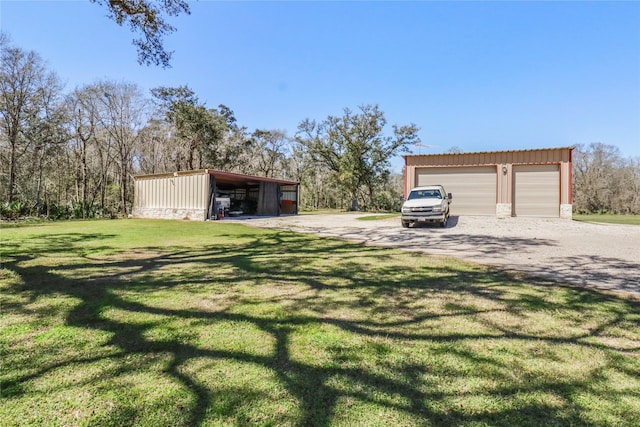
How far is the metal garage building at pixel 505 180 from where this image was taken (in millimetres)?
16078

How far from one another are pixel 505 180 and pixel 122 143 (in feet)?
92.3

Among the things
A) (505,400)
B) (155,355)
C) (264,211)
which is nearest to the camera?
(505,400)

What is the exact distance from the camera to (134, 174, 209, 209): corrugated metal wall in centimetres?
1736

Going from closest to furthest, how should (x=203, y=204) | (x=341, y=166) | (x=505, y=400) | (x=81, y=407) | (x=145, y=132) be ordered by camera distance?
(x=81, y=407) → (x=505, y=400) → (x=203, y=204) → (x=145, y=132) → (x=341, y=166)

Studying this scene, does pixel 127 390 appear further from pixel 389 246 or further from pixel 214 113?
pixel 214 113

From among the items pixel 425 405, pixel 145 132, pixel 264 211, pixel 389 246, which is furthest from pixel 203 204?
pixel 425 405

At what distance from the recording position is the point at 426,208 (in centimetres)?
1234

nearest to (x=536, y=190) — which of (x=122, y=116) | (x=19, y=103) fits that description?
(x=122, y=116)

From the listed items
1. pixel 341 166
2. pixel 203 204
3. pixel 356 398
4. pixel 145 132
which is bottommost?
pixel 356 398

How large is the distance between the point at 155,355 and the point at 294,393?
3.92 ft

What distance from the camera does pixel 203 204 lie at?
56.3 feet

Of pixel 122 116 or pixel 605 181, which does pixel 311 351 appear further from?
pixel 605 181

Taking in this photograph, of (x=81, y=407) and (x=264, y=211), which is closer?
(x=81, y=407)

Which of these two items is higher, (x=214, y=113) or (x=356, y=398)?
(x=214, y=113)
